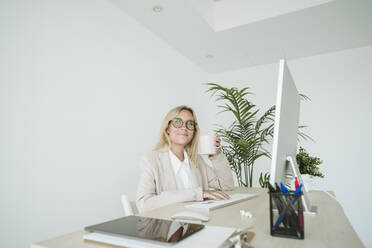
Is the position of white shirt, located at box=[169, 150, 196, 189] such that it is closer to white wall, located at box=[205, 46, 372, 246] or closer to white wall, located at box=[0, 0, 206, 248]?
white wall, located at box=[0, 0, 206, 248]

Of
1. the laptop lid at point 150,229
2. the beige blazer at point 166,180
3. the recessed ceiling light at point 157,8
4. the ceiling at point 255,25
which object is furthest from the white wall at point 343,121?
the laptop lid at point 150,229

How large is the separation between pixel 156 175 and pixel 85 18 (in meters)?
1.53

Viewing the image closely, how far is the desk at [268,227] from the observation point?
1.87 ft

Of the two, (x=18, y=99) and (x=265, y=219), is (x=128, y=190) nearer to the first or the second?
(x=18, y=99)

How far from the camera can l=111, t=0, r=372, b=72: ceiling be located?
238cm

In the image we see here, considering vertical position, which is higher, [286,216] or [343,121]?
[343,121]

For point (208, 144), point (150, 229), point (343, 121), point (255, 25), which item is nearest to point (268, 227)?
point (150, 229)

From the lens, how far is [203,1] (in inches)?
101

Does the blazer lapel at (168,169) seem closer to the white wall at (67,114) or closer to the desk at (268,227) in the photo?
the desk at (268,227)

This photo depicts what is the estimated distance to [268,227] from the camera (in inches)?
27.5

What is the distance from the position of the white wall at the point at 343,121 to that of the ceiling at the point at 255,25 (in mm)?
244

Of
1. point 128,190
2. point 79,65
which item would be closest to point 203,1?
point 79,65

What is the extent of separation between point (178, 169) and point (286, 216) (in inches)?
39.4

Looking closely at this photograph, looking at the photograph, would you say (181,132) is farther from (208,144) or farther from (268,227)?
(268,227)
